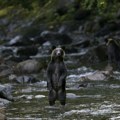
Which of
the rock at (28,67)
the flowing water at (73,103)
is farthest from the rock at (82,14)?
the flowing water at (73,103)

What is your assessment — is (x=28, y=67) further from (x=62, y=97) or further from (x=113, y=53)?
(x=62, y=97)

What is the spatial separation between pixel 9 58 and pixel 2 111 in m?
23.2

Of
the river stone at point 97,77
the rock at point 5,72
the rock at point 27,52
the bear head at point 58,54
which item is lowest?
the bear head at point 58,54

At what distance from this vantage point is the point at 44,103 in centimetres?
1627

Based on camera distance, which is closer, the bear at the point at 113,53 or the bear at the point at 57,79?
the bear at the point at 57,79

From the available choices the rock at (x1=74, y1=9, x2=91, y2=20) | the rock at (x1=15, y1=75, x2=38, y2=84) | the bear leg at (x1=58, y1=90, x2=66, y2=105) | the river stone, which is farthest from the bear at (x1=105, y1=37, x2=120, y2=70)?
the rock at (x1=74, y1=9, x2=91, y2=20)

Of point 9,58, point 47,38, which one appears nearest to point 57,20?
point 47,38

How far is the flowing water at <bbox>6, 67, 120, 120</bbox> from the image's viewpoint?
13.5m

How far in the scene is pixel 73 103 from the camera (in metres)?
16.1

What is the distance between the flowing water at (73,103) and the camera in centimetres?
1348

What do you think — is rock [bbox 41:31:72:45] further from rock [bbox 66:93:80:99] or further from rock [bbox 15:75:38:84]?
rock [bbox 66:93:80:99]

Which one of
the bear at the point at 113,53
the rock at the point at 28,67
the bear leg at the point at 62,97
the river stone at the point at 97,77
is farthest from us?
the bear at the point at 113,53

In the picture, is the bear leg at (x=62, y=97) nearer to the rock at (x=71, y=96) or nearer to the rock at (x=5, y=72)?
the rock at (x=71, y=96)

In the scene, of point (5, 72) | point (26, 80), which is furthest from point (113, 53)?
point (26, 80)
